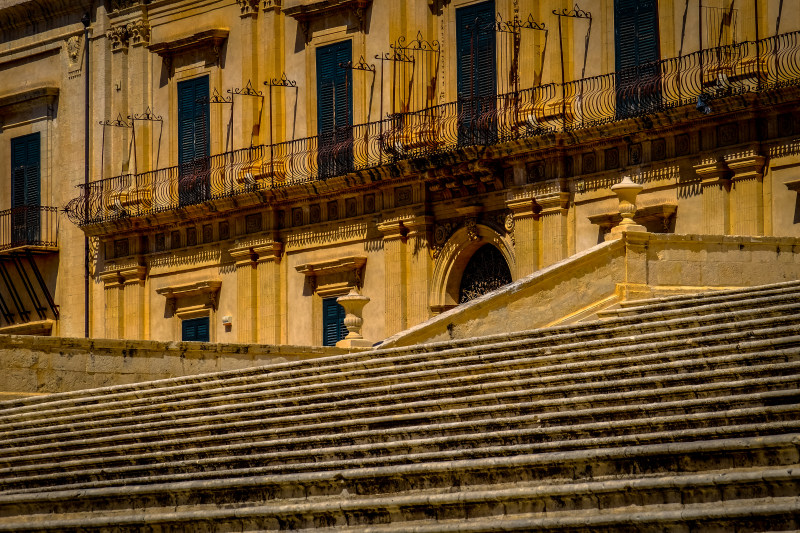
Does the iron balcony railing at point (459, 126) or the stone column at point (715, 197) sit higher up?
the iron balcony railing at point (459, 126)

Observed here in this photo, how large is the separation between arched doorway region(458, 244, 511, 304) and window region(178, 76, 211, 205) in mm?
5981

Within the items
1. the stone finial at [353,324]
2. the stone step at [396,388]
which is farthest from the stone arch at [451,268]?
the stone step at [396,388]

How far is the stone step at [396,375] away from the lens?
610 inches

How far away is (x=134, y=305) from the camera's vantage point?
3406cm

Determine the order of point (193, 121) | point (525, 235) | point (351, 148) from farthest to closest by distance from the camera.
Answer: point (193, 121), point (351, 148), point (525, 235)

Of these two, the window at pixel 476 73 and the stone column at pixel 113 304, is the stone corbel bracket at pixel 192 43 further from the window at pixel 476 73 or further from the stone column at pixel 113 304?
the window at pixel 476 73

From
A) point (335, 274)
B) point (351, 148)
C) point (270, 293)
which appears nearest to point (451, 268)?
point (335, 274)

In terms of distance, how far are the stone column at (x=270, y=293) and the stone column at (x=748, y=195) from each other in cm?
985

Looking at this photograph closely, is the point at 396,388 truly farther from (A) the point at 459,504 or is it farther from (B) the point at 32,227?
(B) the point at 32,227

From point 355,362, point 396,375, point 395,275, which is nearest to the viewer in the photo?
point 396,375

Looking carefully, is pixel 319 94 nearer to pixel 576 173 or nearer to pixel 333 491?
pixel 576 173

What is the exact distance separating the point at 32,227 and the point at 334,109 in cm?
839

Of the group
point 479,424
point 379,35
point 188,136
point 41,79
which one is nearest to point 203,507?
point 479,424

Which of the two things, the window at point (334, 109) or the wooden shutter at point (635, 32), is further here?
the window at point (334, 109)
